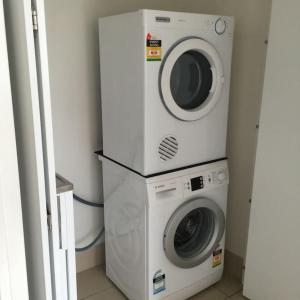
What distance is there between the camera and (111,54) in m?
1.87

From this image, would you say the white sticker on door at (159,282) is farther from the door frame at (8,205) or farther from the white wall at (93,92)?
the door frame at (8,205)

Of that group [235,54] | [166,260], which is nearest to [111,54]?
[235,54]

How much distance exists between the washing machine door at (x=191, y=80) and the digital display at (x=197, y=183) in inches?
13.4

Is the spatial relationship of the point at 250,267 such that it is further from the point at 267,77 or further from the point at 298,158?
the point at 267,77

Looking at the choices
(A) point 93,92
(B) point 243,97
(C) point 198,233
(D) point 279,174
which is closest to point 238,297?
(C) point 198,233

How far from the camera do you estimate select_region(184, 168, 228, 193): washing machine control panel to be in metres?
1.93

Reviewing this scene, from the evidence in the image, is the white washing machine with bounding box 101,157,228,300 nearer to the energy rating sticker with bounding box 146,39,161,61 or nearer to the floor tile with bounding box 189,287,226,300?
the floor tile with bounding box 189,287,226,300

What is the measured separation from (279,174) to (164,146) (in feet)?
1.97

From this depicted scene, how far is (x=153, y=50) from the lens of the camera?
5.37ft

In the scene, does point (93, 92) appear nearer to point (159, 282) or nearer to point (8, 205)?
Answer: point (159, 282)

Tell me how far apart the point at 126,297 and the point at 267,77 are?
59.5 inches

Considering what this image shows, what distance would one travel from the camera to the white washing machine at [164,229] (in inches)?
73.2

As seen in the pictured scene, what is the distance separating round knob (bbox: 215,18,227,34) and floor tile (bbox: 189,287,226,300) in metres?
1.56

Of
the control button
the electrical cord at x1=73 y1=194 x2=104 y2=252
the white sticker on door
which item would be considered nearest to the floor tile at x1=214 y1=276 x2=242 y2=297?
the white sticker on door
